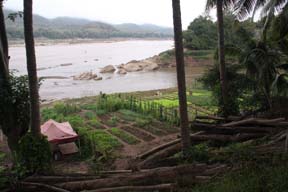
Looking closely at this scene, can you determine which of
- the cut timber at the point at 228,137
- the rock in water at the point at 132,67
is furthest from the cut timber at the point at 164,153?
the rock in water at the point at 132,67

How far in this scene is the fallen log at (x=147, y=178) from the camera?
6941 millimetres

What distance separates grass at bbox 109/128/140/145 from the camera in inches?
627

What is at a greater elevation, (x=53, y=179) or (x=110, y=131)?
(x=53, y=179)

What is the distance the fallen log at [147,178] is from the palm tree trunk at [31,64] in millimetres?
2034

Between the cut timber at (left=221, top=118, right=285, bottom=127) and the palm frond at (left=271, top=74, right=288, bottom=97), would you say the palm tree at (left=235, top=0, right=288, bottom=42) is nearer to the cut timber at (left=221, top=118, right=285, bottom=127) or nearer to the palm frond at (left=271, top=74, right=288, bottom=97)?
the palm frond at (left=271, top=74, right=288, bottom=97)

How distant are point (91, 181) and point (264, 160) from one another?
371 centimetres

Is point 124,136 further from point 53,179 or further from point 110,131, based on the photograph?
point 53,179

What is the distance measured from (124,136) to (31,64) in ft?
30.2

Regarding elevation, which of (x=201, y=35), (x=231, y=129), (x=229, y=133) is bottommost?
(x=229, y=133)

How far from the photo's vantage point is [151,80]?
146 feet

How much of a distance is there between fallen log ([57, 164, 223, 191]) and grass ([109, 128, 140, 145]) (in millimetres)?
8643

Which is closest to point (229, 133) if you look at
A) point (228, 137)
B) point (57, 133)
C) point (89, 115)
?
point (228, 137)

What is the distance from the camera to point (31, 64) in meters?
8.12

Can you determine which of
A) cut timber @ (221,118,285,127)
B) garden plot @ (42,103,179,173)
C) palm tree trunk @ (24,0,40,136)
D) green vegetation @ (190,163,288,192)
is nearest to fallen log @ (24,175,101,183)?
palm tree trunk @ (24,0,40,136)
